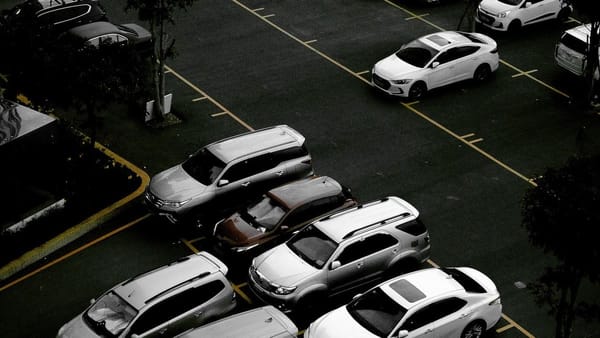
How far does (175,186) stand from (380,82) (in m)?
8.79

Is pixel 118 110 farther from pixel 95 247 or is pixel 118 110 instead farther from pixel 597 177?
pixel 597 177

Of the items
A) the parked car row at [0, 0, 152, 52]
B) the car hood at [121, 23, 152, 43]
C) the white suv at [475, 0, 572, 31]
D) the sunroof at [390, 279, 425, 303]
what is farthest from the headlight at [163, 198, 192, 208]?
the white suv at [475, 0, 572, 31]

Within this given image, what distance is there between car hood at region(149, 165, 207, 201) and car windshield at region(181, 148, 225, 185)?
15 centimetres

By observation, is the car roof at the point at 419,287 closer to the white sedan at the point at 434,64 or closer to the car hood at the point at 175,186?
the car hood at the point at 175,186

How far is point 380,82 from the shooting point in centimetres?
2880

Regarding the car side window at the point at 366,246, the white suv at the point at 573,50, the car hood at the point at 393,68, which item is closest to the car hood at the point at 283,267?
the car side window at the point at 366,246

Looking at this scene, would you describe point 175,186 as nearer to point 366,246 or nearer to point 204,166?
point 204,166

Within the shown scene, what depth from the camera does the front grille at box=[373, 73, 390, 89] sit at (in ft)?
93.7

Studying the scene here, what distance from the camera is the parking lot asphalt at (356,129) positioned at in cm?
2141

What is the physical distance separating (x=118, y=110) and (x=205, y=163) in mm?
5836

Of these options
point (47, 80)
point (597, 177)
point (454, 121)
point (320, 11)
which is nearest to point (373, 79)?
point (454, 121)

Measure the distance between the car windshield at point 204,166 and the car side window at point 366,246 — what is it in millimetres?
4372

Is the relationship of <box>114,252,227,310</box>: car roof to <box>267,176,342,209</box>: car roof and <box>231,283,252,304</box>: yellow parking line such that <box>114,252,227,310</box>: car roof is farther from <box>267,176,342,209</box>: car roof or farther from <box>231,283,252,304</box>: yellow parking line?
<box>267,176,342,209</box>: car roof

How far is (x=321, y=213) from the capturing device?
21.9 meters
